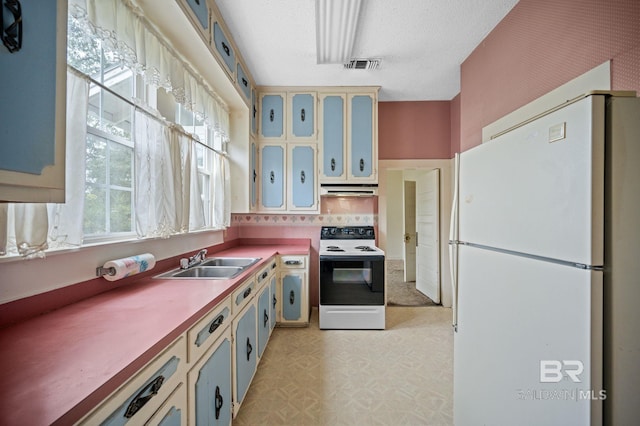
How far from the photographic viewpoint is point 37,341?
0.75 meters

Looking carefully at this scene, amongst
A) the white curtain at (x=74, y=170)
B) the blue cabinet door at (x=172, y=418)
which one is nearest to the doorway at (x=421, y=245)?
the blue cabinet door at (x=172, y=418)

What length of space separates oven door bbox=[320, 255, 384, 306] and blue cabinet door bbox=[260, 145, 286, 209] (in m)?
0.94

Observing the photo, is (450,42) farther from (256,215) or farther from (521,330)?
(256,215)

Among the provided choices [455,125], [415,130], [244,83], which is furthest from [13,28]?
[455,125]

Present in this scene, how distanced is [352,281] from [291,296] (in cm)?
69

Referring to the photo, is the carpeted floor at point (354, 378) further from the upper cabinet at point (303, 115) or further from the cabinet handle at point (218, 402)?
the upper cabinet at point (303, 115)

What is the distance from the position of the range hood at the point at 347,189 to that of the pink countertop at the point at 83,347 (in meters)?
1.92

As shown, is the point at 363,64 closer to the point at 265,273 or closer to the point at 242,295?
the point at 265,273

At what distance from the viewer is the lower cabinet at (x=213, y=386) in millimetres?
987

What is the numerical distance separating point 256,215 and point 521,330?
9.28 feet

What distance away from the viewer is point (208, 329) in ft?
3.60

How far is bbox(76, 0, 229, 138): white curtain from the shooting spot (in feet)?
3.45

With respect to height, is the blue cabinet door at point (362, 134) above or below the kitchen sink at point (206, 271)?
above

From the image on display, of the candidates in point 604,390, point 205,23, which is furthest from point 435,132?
point 604,390
